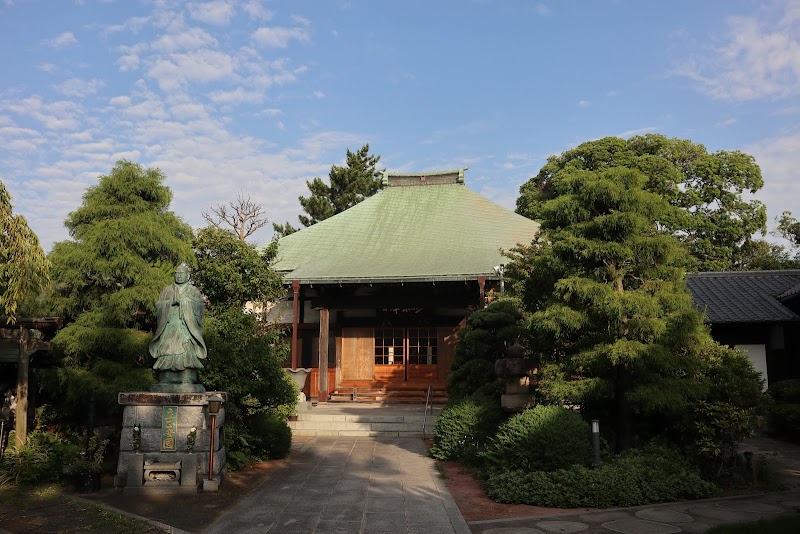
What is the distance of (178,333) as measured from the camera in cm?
923

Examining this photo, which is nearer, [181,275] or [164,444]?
[164,444]

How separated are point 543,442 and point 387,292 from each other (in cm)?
1104

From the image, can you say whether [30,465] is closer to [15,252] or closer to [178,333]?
[178,333]

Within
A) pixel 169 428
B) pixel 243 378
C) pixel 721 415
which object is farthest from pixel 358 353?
pixel 721 415

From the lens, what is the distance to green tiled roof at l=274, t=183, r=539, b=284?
58.0 ft

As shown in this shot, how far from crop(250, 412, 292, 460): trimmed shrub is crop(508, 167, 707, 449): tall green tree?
5.13m

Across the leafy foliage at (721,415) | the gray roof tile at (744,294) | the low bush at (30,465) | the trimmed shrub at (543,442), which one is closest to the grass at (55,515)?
the low bush at (30,465)

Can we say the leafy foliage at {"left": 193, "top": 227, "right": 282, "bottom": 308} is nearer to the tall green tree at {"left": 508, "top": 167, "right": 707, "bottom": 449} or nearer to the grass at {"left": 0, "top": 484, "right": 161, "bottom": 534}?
the grass at {"left": 0, "top": 484, "right": 161, "bottom": 534}

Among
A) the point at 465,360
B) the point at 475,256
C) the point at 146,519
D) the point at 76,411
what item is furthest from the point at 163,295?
the point at 475,256

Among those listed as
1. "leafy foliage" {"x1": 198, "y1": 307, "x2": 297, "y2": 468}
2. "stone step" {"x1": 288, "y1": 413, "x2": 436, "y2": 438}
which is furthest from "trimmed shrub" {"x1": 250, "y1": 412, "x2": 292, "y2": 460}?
"stone step" {"x1": 288, "y1": 413, "x2": 436, "y2": 438}

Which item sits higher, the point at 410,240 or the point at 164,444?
the point at 410,240

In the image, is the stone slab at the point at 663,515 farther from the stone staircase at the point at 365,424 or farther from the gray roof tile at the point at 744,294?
the gray roof tile at the point at 744,294

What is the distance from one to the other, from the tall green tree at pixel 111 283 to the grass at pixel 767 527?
29.1ft

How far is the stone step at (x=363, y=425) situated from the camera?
47.6ft
